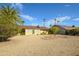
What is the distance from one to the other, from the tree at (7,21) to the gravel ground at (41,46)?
8 cm

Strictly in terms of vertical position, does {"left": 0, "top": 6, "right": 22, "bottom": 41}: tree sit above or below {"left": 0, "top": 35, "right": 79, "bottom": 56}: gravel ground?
above

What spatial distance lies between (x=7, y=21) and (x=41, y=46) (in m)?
0.51

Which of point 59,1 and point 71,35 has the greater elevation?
point 59,1

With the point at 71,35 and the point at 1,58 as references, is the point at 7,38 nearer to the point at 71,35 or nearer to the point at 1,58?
the point at 1,58

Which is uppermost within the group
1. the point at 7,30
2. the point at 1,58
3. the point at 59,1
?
the point at 59,1

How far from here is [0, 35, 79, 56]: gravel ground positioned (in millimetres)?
5172

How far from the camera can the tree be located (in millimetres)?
5215

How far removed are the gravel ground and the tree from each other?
0.26 ft

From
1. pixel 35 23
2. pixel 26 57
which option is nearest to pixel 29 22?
pixel 35 23

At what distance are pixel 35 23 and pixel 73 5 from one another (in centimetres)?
51

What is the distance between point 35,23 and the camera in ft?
17.3

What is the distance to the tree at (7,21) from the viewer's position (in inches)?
205

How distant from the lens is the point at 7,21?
522 centimetres

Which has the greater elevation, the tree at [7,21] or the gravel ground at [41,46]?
the tree at [7,21]
